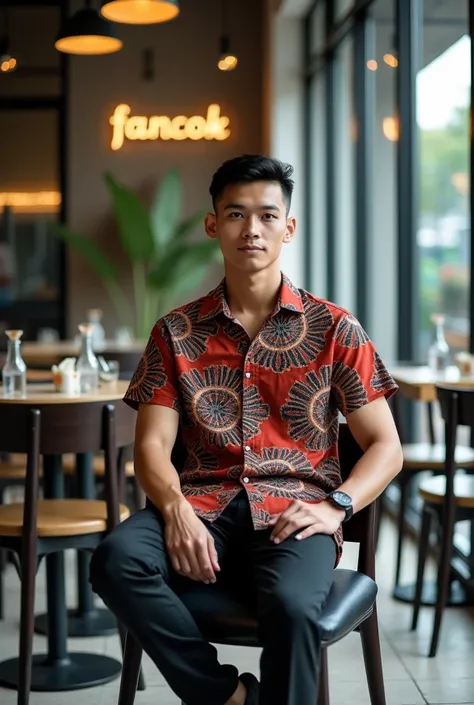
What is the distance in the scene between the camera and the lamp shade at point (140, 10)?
473cm

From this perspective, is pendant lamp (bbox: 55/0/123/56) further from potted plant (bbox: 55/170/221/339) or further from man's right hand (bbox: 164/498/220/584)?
man's right hand (bbox: 164/498/220/584)

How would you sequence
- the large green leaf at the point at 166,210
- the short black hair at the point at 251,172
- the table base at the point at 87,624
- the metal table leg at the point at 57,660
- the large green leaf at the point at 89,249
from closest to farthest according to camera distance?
the short black hair at the point at 251,172 → the metal table leg at the point at 57,660 → the table base at the point at 87,624 → the large green leaf at the point at 89,249 → the large green leaf at the point at 166,210

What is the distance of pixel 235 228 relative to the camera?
96.9 inches

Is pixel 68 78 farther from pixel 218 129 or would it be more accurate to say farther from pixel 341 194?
pixel 341 194

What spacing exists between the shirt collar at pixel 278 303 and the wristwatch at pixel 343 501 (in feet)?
1.42

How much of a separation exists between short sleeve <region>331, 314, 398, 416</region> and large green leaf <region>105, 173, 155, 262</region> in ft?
19.0

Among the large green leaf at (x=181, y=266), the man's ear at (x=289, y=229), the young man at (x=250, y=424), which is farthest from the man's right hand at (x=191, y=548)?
the large green leaf at (x=181, y=266)

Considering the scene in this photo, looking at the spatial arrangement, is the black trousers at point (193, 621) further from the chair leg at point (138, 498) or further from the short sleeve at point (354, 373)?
the chair leg at point (138, 498)

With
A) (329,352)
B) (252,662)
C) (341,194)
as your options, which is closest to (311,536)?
(329,352)

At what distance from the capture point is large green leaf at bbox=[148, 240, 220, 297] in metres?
8.02

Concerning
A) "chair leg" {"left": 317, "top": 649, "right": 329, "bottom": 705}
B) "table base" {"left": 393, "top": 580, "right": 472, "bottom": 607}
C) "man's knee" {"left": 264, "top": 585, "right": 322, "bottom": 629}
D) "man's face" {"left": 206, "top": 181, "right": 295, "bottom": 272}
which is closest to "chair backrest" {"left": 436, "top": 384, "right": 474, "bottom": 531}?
"table base" {"left": 393, "top": 580, "right": 472, "bottom": 607}

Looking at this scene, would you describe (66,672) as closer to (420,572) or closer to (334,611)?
(420,572)

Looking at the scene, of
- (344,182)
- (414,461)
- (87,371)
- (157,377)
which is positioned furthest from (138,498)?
(344,182)

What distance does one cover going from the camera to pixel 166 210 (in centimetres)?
831
